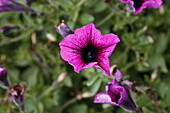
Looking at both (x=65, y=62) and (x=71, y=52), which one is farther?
(x=65, y=62)

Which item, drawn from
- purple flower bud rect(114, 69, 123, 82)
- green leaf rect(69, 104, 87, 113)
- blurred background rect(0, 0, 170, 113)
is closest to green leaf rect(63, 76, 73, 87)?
blurred background rect(0, 0, 170, 113)

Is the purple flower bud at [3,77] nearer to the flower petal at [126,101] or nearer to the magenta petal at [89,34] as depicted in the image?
the magenta petal at [89,34]

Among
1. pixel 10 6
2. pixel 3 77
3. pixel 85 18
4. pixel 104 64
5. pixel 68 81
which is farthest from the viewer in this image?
pixel 68 81

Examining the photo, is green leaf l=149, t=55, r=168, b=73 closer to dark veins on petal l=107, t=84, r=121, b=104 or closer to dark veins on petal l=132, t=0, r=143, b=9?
dark veins on petal l=132, t=0, r=143, b=9

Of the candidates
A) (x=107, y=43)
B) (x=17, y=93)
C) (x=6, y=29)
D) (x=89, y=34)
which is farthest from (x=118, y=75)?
(x=6, y=29)

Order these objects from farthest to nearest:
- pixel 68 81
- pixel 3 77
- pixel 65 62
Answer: pixel 65 62
pixel 68 81
pixel 3 77

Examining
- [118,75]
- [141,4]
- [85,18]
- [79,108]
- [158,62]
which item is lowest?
[79,108]

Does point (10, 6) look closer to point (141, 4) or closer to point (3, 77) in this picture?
point (3, 77)
